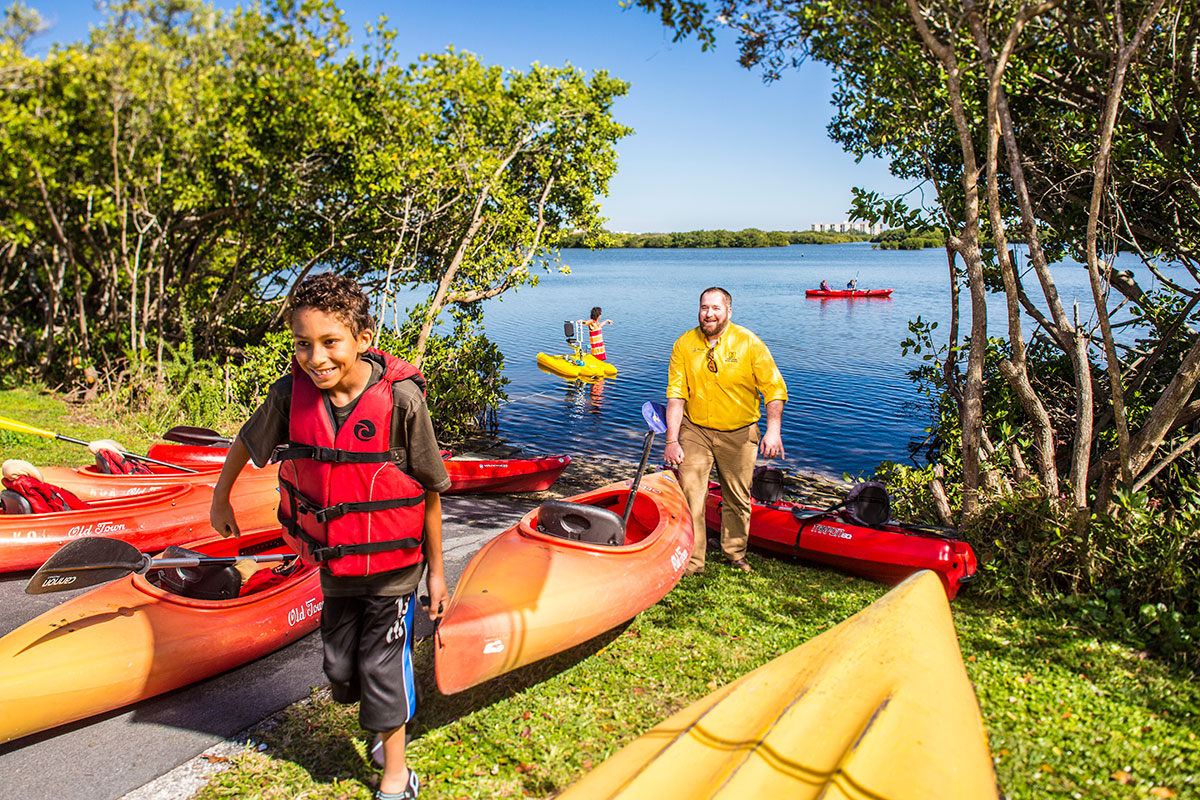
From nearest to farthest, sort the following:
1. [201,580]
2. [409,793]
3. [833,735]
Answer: [833,735]
[409,793]
[201,580]

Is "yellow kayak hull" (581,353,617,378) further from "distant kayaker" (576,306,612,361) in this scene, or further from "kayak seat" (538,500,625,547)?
"kayak seat" (538,500,625,547)

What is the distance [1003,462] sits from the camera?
5961 millimetres

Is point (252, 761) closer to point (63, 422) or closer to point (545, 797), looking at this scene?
point (545, 797)

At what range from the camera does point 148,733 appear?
347 cm

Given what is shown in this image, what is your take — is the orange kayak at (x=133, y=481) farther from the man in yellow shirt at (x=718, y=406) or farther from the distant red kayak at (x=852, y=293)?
the distant red kayak at (x=852, y=293)

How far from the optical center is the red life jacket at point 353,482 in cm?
271

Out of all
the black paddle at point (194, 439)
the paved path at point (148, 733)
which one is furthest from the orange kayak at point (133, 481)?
the paved path at point (148, 733)

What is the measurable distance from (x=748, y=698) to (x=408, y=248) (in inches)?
431

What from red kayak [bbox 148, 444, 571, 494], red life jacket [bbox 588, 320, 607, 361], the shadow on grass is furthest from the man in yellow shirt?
red life jacket [bbox 588, 320, 607, 361]

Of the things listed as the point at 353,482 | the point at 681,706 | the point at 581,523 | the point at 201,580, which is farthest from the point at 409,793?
the point at 201,580

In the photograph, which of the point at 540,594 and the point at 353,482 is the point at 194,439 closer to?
the point at 540,594

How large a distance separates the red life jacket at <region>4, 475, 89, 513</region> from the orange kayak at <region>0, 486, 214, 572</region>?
151 millimetres

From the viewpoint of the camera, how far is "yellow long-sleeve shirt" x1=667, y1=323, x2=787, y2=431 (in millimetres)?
5062

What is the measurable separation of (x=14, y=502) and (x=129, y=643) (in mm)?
2517
